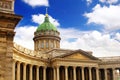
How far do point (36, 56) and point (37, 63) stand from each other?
81.7 inches

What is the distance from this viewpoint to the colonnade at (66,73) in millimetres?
74562

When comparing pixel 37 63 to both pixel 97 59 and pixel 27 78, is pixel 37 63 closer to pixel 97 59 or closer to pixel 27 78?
pixel 27 78

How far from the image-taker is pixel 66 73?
77.9m

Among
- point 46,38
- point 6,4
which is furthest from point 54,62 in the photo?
point 6,4

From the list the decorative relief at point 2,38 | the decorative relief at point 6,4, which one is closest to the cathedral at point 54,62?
the decorative relief at point 2,38

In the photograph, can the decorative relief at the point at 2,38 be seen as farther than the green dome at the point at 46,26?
No

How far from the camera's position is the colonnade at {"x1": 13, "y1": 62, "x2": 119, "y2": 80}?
7456 centimetres

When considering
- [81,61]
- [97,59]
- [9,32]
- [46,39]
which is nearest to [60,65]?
[81,61]

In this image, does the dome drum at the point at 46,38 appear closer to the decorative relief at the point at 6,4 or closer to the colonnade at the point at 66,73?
the colonnade at the point at 66,73

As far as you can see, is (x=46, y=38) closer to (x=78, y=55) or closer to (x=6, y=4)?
(x=78, y=55)

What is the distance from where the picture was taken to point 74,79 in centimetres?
7888

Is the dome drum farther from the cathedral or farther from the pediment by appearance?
the pediment

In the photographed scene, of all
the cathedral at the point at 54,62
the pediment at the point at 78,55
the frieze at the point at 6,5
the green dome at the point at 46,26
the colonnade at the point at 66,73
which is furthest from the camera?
the green dome at the point at 46,26

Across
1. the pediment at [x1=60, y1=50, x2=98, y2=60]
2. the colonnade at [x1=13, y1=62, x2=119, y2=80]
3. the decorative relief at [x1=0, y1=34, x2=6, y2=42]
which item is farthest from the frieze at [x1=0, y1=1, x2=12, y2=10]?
the pediment at [x1=60, y1=50, x2=98, y2=60]
